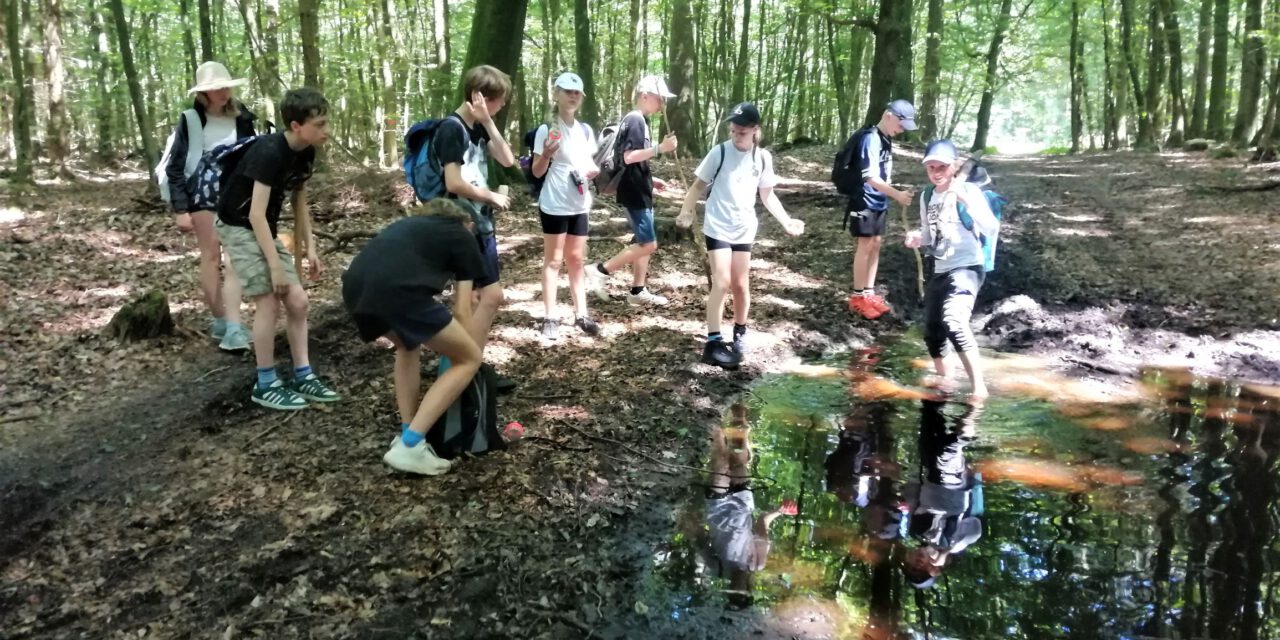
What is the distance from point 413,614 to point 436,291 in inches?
60.3

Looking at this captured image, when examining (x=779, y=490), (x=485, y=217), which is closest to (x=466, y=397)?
(x=485, y=217)

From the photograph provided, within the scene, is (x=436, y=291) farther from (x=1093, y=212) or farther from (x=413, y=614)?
(x=1093, y=212)

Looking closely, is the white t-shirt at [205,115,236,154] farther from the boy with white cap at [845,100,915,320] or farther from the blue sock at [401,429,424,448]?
the boy with white cap at [845,100,915,320]

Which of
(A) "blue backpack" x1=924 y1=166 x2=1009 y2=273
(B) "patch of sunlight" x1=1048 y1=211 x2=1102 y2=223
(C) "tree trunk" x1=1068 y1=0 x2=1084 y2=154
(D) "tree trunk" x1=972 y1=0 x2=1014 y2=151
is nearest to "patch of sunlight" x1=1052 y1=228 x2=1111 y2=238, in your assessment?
(B) "patch of sunlight" x1=1048 y1=211 x2=1102 y2=223

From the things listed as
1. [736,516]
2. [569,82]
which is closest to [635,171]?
[569,82]

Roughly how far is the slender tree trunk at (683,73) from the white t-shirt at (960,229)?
10701 mm

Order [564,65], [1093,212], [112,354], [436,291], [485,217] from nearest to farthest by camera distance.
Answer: [436,291] < [485,217] < [112,354] < [1093,212] < [564,65]

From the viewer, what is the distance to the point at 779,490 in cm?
434

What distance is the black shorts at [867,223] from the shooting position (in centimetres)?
730

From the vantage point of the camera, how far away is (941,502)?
4.13m

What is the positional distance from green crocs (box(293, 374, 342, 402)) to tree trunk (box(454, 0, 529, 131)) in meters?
5.60

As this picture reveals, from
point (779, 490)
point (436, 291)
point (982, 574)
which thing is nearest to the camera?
point (982, 574)

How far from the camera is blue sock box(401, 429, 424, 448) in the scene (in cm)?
409

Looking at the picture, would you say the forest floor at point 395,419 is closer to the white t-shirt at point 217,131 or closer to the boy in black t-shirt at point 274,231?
the boy in black t-shirt at point 274,231
